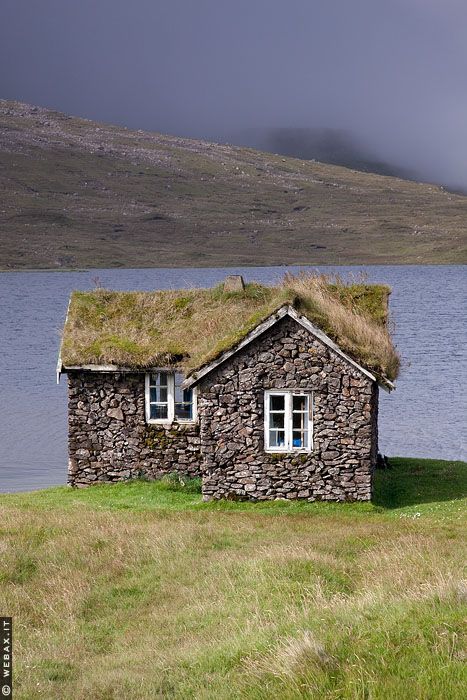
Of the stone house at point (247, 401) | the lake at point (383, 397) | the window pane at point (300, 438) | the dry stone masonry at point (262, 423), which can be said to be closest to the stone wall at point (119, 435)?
the stone house at point (247, 401)

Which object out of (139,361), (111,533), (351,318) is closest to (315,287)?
(351,318)

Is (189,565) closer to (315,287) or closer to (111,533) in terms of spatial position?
(111,533)

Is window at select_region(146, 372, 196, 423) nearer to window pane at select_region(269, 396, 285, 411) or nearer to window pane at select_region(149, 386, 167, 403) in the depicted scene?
window pane at select_region(149, 386, 167, 403)

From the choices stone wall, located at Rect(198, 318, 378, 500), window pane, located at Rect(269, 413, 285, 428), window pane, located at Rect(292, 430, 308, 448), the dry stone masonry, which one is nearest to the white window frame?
the dry stone masonry

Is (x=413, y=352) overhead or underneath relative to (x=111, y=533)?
overhead

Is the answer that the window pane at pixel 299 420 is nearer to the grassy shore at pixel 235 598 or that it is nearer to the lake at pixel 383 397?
the grassy shore at pixel 235 598

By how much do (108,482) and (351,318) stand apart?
8.84 meters

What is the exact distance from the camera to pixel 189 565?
19219 mm

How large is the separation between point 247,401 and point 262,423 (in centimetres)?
72

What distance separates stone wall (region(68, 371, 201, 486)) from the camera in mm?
31266

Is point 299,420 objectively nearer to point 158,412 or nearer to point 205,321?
point 158,412

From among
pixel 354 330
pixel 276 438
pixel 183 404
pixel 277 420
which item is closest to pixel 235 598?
pixel 277 420

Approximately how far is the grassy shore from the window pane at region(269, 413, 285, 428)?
2.11 m

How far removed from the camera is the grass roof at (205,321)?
28328mm
